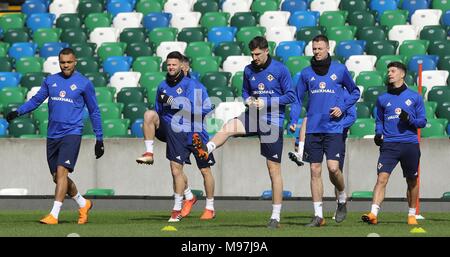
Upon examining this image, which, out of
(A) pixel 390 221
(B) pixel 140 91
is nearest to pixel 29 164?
(B) pixel 140 91

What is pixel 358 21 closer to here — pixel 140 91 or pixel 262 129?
pixel 140 91

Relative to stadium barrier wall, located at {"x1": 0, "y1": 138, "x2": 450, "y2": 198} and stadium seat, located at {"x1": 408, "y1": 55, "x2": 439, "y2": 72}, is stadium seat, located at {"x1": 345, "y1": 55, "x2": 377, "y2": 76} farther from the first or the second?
stadium barrier wall, located at {"x1": 0, "y1": 138, "x2": 450, "y2": 198}

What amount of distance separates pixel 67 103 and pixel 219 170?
5536 millimetres

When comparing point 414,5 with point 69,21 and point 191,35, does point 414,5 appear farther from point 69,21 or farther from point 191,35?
point 69,21

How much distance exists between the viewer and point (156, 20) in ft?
86.1

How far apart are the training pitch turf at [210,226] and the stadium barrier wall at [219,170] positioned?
2088 millimetres

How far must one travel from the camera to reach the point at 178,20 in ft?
86.1

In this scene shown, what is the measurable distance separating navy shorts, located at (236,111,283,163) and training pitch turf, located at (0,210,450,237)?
0.84 m

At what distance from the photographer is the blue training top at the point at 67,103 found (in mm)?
15805

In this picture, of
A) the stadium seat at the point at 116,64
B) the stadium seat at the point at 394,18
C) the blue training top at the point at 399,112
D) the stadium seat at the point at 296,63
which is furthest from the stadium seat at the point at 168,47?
the blue training top at the point at 399,112

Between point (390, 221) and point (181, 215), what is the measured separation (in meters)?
2.65

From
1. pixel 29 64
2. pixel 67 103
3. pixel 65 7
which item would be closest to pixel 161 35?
pixel 29 64

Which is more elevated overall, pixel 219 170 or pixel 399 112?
pixel 399 112

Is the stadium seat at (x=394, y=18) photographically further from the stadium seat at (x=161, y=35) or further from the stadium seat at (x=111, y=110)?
the stadium seat at (x=111, y=110)
